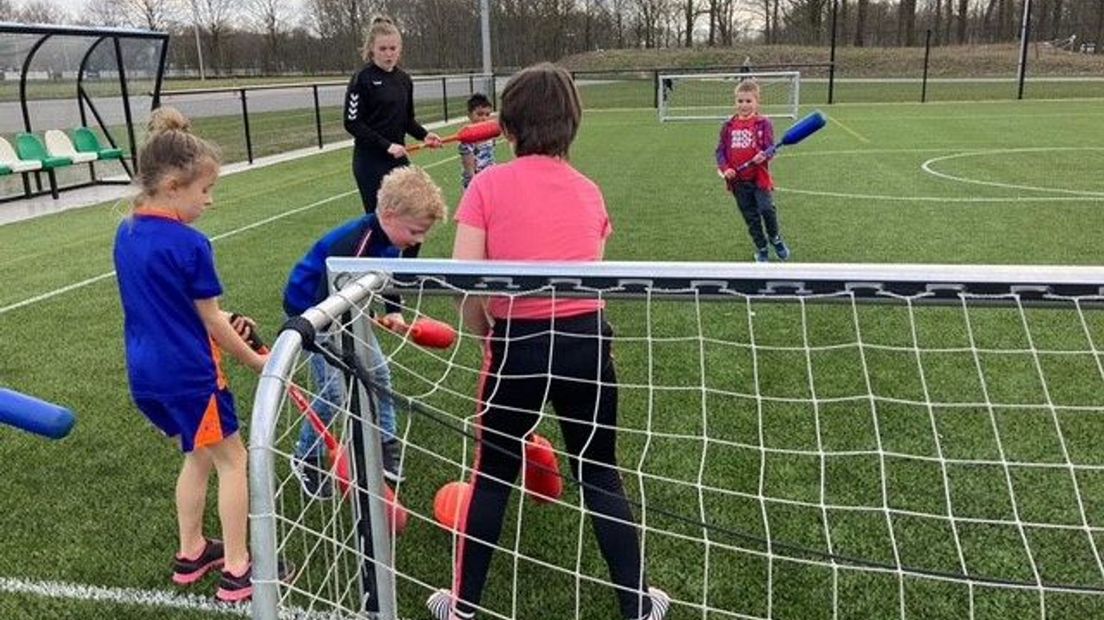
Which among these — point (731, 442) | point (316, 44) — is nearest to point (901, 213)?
point (731, 442)

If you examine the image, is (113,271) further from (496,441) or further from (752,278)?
(752,278)

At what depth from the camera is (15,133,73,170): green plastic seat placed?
11922mm

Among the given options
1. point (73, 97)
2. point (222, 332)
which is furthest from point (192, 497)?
point (73, 97)

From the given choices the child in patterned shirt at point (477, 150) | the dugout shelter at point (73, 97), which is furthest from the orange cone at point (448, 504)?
the dugout shelter at point (73, 97)

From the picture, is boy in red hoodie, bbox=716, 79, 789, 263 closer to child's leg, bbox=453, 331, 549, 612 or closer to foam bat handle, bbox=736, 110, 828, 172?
foam bat handle, bbox=736, 110, 828, 172

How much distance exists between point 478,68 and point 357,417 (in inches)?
1991

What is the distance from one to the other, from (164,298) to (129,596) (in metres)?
1.04

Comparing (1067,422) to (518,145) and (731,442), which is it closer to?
(731,442)

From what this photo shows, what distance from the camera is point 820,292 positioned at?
2.12 m

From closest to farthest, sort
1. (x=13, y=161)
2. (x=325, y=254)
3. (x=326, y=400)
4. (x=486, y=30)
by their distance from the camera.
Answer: (x=326, y=400)
(x=325, y=254)
(x=13, y=161)
(x=486, y=30)

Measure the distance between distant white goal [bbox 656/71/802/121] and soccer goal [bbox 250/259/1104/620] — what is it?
54.9 ft

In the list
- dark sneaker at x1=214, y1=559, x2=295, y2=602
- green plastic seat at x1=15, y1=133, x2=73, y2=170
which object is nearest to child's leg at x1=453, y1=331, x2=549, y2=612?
dark sneaker at x1=214, y1=559, x2=295, y2=602

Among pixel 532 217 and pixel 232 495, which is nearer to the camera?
pixel 532 217

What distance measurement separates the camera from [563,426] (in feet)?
8.32
